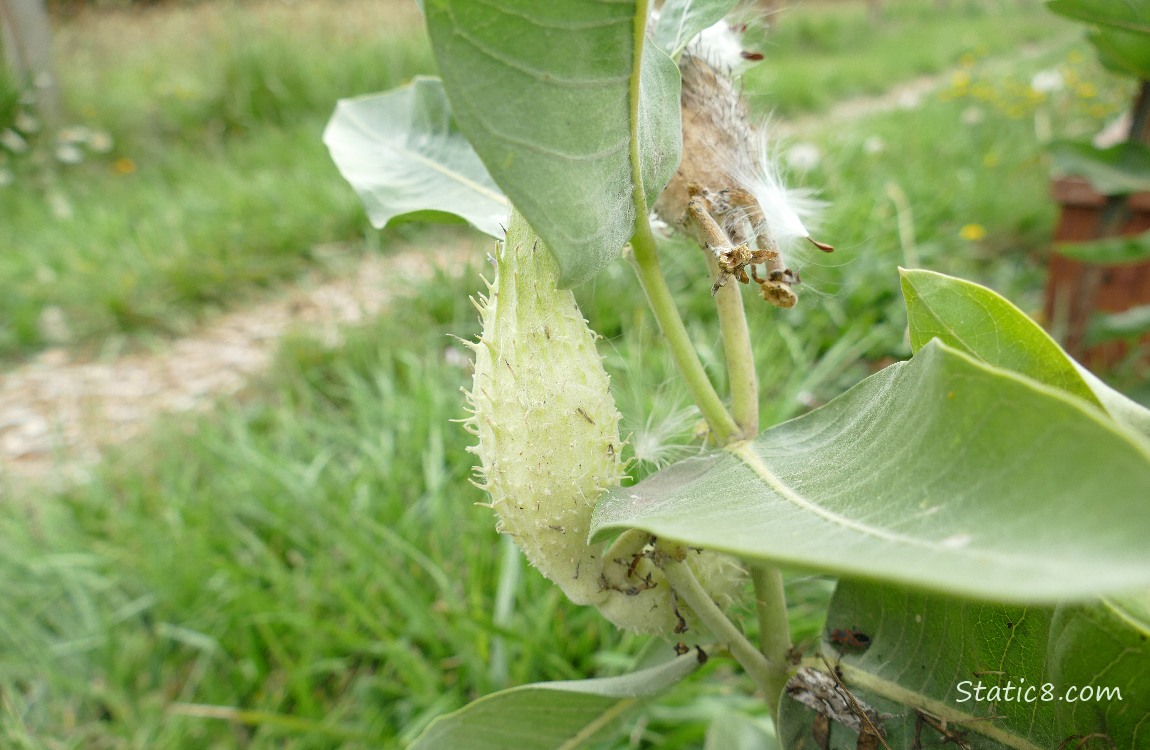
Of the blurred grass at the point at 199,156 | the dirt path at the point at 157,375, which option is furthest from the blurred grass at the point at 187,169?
the dirt path at the point at 157,375

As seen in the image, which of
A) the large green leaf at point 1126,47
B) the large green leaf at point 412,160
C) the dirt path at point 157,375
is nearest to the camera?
the large green leaf at point 412,160

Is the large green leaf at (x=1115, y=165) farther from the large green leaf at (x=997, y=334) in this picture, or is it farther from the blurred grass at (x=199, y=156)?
the large green leaf at (x=997, y=334)

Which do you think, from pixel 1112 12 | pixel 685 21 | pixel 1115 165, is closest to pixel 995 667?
pixel 685 21

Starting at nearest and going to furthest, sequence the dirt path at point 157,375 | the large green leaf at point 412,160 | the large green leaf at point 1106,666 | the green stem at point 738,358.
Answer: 1. the large green leaf at point 1106,666
2. the green stem at point 738,358
3. the large green leaf at point 412,160
4. the dirt path at point 157,375

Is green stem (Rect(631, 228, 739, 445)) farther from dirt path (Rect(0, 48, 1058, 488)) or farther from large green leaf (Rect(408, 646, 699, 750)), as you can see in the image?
dirt path (Rect(0, 48, 1058, 488))

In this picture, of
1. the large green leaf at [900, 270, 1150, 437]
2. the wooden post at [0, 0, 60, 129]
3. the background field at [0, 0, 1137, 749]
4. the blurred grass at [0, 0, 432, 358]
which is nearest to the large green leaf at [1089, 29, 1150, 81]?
the background field at [0, 0, 1137, 749]
